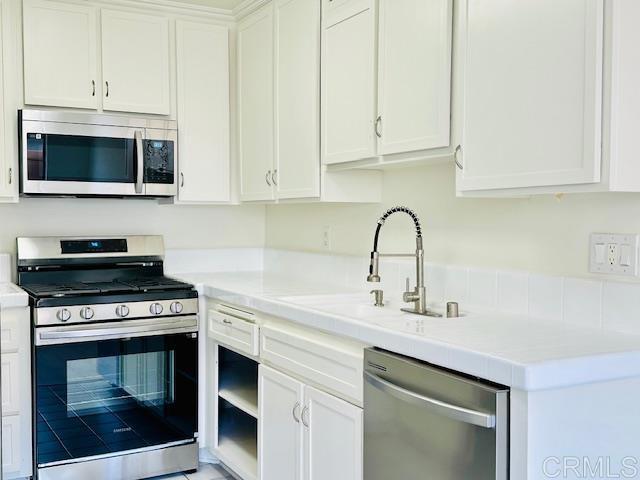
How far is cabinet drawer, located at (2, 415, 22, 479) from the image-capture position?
9.43 ft

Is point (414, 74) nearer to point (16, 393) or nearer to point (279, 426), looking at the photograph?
point (279, 426)

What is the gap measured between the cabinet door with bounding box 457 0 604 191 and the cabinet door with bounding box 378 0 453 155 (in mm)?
113

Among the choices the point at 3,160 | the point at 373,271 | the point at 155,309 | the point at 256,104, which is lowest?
the point at 155,309

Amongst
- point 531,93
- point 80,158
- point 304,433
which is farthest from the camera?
point 80,158

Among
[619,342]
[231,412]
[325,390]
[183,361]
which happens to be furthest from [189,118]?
[619,342]

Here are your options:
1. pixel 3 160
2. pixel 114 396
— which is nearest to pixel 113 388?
pixel 114 396

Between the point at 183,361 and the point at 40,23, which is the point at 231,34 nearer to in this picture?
the point at 40,23

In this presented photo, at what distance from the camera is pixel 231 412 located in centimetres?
325

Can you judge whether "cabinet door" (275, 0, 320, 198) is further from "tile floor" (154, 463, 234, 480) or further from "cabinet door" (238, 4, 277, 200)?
"tile floor" (154, 463, 234, 480)

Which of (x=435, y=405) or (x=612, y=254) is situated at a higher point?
(x=612, y=254)

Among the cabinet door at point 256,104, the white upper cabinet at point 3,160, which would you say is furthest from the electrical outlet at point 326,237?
the white upper cabinet at point 3,160

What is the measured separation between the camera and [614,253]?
192cm

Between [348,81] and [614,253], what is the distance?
124 cm

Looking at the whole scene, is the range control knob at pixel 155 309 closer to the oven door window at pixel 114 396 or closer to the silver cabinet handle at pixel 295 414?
the oven door window at pixel 114 396
